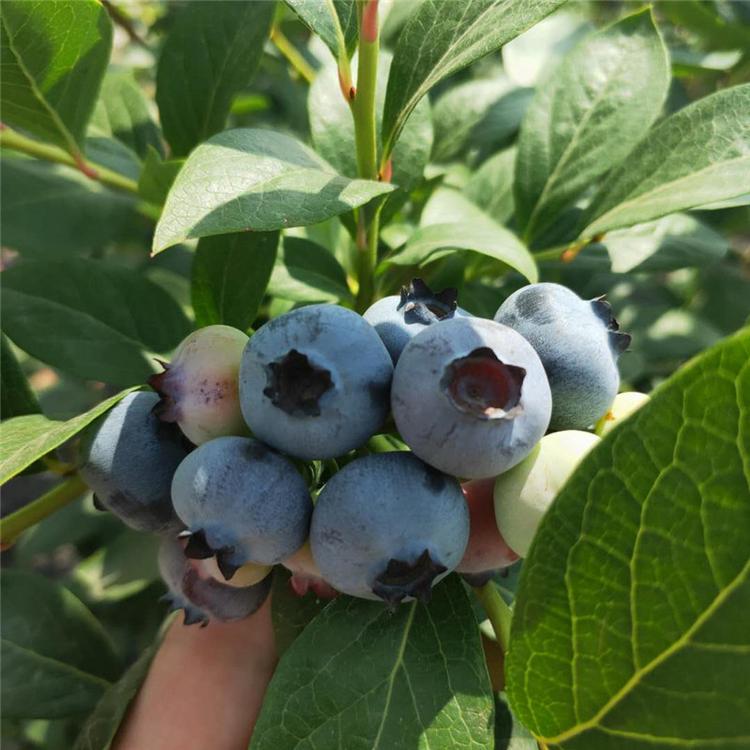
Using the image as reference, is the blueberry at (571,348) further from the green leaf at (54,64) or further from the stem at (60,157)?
the stem at (60,157)

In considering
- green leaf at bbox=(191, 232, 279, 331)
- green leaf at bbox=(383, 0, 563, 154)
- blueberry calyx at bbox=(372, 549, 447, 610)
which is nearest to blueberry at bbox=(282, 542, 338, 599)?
Answer: blueberry calyx at bbox=(372, 549, 447, 610)

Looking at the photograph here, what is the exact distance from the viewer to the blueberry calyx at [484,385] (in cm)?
58

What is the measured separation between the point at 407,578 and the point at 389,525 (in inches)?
1.9

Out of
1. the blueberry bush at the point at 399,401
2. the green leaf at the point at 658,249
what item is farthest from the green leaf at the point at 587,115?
the green leaf at the point at 658,249

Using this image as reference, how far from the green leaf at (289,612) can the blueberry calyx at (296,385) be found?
40 cm

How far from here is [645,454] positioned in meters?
0.53

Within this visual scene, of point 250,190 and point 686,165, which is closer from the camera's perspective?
point 250,190

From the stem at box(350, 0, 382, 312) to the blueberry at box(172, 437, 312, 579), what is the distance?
37cm

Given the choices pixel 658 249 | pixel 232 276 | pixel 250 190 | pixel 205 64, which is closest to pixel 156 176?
pixel 232 276

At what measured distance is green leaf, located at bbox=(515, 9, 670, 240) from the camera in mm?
1080

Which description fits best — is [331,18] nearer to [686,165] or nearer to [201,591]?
[686,165]

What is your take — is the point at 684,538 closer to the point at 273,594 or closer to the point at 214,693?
the point at 273,594

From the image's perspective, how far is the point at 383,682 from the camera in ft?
2.49

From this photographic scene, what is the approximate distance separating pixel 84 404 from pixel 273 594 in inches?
45.1
